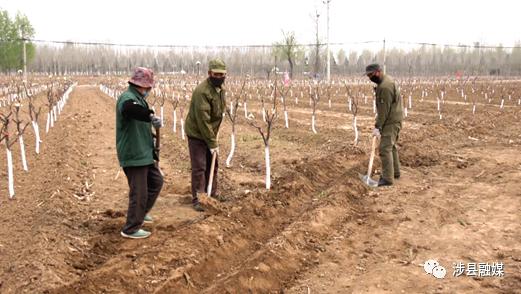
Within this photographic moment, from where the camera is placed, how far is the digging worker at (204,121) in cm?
549

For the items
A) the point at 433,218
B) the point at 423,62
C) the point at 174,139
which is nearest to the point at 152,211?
the point at 433,218

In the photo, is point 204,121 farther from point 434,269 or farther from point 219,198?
point 434,269

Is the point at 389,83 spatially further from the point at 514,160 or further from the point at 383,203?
the point at 514,160

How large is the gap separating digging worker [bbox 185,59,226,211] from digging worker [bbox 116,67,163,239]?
0.83m

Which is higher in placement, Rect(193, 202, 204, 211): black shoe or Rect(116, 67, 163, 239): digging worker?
Rect(116, 67, 163, 239): digging worker

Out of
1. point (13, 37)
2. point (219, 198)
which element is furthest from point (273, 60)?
point (219, 198)

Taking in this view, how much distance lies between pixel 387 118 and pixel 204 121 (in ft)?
9.46

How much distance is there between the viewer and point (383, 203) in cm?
611

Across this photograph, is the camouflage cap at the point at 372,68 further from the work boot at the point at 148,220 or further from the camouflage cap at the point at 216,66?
the work boot at the point at 148,220

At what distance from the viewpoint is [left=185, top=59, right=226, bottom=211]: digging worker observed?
549cm

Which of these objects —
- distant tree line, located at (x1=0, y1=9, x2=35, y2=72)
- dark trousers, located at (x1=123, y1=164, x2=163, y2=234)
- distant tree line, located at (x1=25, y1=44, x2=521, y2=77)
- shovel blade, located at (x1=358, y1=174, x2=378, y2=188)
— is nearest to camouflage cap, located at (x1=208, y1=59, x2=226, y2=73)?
dark trousers, located at (x1=123, y1=164, x2=163, y2=234)

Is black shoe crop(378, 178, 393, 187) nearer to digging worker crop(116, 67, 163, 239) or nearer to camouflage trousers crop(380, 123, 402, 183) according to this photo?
camouflage trousers crop(380, 123, 402, 183)

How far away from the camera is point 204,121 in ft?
17.9

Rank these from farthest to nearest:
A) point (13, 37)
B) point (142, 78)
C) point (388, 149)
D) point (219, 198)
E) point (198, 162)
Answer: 1. point (13, 37)
2. point (388, 149)
3. point (219, 198)
4. point (198, 162)
5. point (142, 78)
